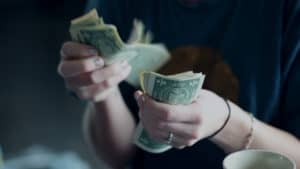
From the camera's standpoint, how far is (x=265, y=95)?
3.26 ft

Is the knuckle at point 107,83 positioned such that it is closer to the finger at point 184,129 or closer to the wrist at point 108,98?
the wrist at point 108,98

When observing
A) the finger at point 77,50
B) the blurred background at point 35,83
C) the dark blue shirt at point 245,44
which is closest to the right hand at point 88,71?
the finger at point 77,50

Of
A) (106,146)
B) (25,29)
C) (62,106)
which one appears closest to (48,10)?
(25,29)

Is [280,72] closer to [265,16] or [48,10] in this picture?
[265,16]

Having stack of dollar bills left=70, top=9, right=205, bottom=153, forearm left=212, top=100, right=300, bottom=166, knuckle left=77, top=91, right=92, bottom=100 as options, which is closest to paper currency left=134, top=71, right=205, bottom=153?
stack of dollar bills left=70, top=9, right=205, bottom=153

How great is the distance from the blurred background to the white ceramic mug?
159cm

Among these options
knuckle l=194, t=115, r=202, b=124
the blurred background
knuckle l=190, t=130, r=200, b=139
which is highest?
knuckle l=194, t=115, r=202, b=124

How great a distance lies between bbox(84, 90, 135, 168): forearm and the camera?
1088 millimetres

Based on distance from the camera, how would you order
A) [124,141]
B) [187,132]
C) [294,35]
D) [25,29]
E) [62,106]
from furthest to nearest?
[25,29]
[62,106]
[124,141]
[294,35]
[187,132]

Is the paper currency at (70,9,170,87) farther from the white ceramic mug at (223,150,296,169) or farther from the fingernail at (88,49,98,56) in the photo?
the white ceramic mug at (223,150,296,169)

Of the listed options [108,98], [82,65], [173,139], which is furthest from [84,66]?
[173,139]

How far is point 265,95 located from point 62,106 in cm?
182

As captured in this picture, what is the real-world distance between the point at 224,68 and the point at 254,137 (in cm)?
16

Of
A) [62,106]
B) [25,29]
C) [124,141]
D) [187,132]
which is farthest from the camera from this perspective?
[25,29]
